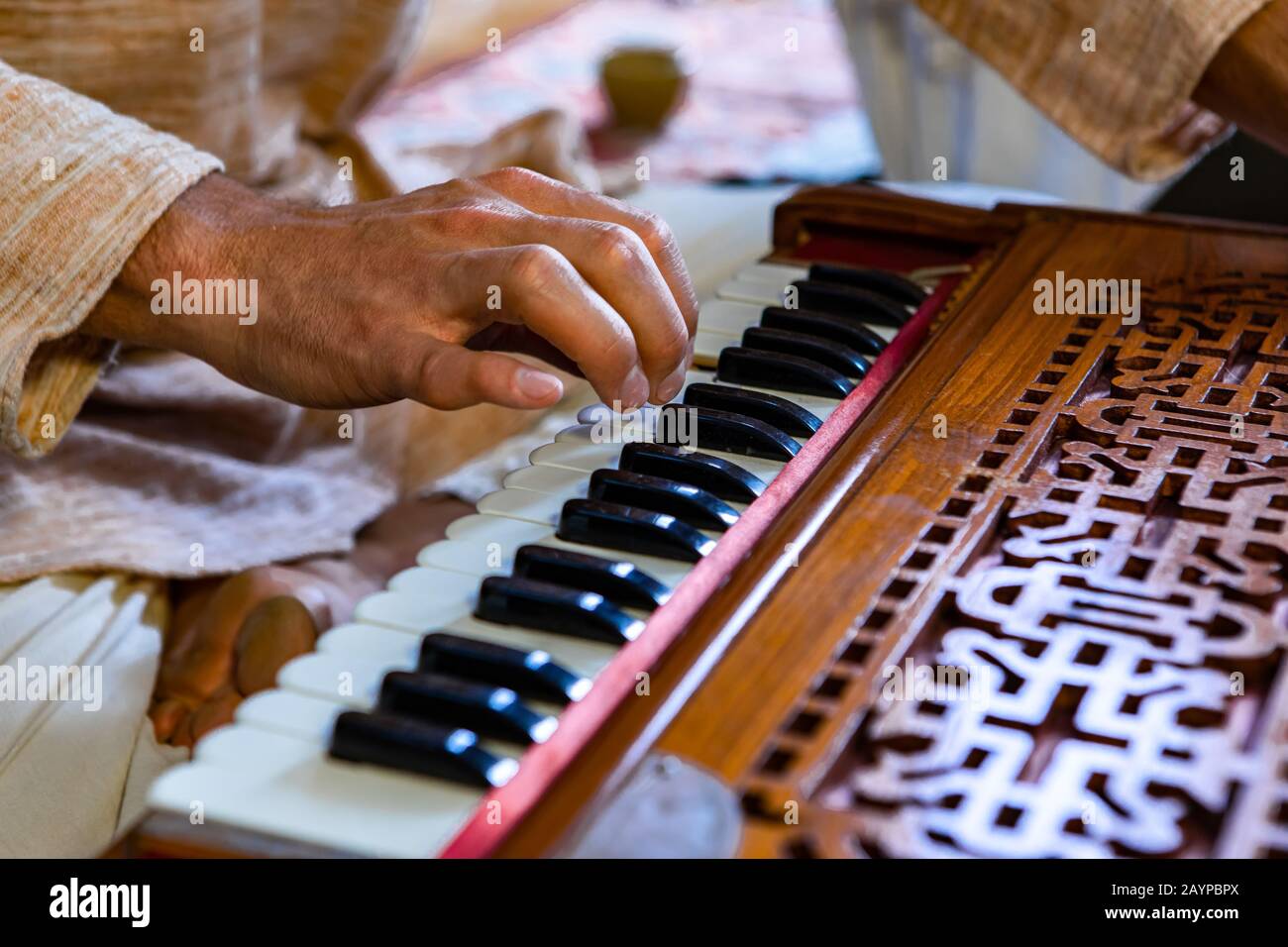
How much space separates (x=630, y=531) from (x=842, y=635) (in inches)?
6.4

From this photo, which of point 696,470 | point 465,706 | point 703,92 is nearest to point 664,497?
point 696,470

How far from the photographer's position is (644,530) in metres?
0.86

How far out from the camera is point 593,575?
814 millimetres

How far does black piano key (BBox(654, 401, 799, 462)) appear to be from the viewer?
0.98m

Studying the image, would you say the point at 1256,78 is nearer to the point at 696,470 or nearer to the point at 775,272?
the point at 775,272

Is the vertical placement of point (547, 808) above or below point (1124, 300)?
below

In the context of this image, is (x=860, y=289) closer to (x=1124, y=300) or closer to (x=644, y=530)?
(x=1124, y=300)

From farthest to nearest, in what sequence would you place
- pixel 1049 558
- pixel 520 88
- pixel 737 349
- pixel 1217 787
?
1. pixel 520 88
2. pixel 737 349
3. pixel 1049 558
4. pixel 1217 787

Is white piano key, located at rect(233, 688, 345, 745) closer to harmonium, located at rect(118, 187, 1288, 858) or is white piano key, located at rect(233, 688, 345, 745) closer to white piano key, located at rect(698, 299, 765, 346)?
harmonium, located at rect(118, 187, 1288, 858)

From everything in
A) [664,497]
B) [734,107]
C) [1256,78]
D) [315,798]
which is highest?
[734,107]

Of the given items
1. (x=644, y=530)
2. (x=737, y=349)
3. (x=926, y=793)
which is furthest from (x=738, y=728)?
(x=737, y=349)

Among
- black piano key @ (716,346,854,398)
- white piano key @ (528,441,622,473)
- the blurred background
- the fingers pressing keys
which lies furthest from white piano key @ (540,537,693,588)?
the blurred background

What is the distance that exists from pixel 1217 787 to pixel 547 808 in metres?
0.30

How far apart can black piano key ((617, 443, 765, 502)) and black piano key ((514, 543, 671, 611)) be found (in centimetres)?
12
